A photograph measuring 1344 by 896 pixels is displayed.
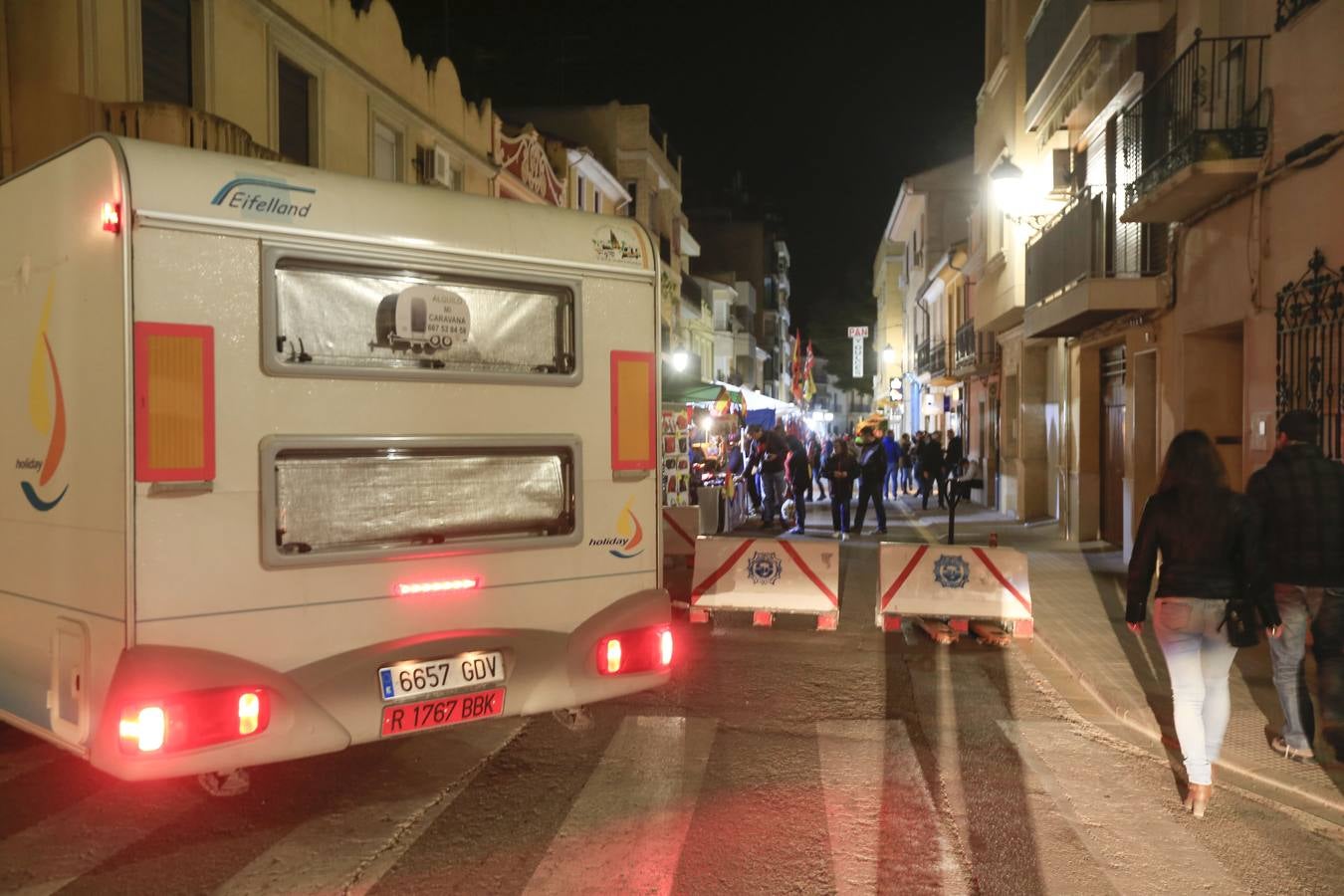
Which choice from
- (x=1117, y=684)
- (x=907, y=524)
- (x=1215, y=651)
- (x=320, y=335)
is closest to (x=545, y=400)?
(x=320, y=335)

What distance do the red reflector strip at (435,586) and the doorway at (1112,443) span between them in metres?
12.2

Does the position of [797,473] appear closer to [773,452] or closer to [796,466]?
[796,466]

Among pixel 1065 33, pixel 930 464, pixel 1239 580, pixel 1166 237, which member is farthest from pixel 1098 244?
pixel 1239 580

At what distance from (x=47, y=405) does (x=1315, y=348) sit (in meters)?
8.81

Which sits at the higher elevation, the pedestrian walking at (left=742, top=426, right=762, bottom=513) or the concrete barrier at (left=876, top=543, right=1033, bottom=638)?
the pedestrian walking at (left=742, top=426, right=762, bottom=513)

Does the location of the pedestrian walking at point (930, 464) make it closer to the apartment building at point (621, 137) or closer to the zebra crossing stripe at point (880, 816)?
the apartment building at point (621, 137)

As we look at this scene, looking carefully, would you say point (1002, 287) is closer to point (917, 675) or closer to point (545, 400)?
point (917, 675)

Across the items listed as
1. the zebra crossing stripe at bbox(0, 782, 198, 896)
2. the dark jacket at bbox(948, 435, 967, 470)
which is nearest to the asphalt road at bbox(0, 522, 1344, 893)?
the zebra crossing stripe at bbox(0, 782, 198, 896)

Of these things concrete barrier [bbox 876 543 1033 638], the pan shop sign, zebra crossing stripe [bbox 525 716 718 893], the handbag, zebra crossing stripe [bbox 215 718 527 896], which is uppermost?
the pan shop sign

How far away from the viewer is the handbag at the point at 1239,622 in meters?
4.77

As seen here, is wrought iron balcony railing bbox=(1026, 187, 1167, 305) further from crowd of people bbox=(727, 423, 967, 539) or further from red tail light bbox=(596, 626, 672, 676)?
red tail light bbox=(596, 626, 672, 676)

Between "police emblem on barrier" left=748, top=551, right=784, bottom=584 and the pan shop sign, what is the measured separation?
608cm

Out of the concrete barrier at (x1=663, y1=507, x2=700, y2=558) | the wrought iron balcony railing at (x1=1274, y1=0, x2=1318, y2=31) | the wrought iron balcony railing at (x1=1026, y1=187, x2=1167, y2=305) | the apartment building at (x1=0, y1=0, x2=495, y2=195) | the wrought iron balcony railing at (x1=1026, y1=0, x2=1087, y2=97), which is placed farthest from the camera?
the wrought iron balcony railing at (x1=1026, y1=0, x2=1087, y2=97)

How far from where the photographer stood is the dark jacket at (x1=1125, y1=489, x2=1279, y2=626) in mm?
4754
